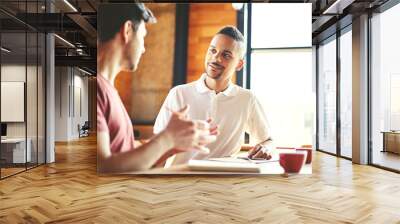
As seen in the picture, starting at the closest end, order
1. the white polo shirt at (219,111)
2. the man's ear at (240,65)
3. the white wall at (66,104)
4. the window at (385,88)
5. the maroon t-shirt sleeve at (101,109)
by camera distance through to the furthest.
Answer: the maroon t-shirt sleeve at (101,109) < the white polo shirt at (219,111) < the man's ear at (240,65) < the window at (385,88) < the white wall at (66,104)

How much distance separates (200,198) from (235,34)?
2809mm

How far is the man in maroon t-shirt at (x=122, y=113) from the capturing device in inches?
232

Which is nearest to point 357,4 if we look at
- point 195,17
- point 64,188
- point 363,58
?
point 363,58

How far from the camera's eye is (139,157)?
594 cm

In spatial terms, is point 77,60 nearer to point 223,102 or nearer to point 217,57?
point 217,57

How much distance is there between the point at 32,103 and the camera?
719 cm

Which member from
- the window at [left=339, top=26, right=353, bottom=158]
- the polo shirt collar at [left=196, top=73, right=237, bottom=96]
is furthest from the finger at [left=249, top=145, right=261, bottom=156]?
the window at [left=339, top=26, right=353, bottom=158]

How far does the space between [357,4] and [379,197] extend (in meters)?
3.72

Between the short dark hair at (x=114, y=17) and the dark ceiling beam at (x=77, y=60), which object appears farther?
the dark ceiling beam at (x=77, y=60)

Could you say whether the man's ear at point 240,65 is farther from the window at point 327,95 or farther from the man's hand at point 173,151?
the window at point 327,95

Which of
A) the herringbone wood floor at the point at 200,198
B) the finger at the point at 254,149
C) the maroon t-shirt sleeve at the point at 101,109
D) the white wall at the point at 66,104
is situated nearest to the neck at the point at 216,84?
the finger at the point at 254,149

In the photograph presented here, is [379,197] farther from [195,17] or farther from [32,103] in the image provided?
[32,103]

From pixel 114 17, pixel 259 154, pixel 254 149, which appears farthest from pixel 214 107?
pixel 114 17

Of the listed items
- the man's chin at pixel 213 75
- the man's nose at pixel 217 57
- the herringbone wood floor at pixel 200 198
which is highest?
the man's nose at pixel 217 57
